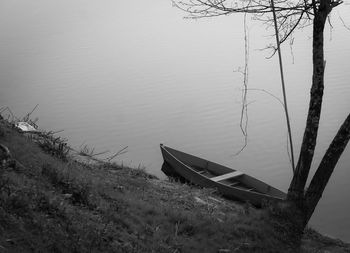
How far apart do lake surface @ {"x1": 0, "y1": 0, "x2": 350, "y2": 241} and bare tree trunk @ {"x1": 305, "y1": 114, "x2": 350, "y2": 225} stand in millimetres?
5279

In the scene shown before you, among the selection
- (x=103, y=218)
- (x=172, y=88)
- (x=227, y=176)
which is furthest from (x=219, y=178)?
(x=172, y=88)

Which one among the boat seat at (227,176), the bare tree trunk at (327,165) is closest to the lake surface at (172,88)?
the boat seat at (227,176)

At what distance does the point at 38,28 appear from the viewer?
112 feet

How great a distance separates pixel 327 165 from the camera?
8125 mm

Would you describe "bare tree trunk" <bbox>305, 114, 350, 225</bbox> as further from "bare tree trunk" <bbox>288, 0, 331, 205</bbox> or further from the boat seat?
the boat seat

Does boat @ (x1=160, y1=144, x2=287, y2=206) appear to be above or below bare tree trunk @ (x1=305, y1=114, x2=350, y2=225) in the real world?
below

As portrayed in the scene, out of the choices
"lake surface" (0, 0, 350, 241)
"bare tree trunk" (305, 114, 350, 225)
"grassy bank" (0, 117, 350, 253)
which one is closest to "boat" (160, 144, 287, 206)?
"lake surface" (0, 0, 350, 241)

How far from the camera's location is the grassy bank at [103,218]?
16.9 ft

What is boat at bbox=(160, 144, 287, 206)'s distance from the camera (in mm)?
13539

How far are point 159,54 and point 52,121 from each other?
9102mm

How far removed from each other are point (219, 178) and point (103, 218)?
28.3 feet

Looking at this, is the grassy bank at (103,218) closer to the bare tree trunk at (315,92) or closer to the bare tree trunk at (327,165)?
the bare tree trunk at (327,165)

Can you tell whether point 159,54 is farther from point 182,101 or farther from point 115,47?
point 182,101

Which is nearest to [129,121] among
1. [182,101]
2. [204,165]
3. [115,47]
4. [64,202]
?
[182,101]
